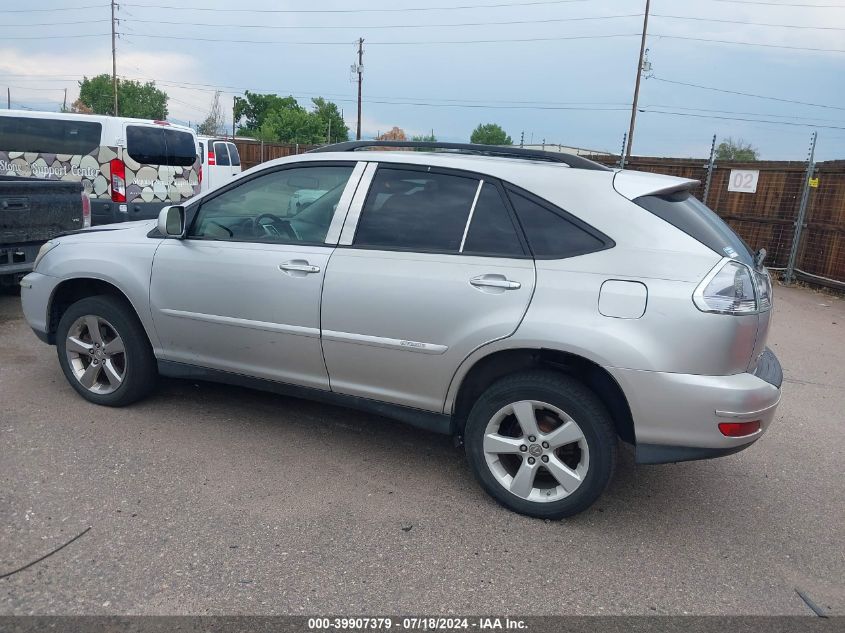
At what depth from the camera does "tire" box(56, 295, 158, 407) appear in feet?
14.5

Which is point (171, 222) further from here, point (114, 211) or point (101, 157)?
point (101, 157)

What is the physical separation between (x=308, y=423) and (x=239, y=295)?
1.04 metres

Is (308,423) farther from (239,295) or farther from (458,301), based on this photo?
(458,301)

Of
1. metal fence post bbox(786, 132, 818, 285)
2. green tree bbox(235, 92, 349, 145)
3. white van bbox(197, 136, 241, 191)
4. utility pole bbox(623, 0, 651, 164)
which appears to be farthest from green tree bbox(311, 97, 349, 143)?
metal fence post bbox(786, 132, 818, 285)

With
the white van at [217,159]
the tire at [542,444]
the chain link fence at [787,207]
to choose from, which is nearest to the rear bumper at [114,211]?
the white van at [217,159]

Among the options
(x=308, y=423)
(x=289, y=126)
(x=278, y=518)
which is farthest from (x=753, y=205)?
(x=289, y=126)

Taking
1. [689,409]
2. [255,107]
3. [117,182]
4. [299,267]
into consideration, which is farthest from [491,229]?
[255,107]

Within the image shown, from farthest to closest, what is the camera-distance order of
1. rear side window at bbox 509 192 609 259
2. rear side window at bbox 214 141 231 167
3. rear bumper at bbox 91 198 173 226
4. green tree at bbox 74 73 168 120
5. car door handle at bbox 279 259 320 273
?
1. green tree at bbox 74 73 168 120
2. rear side window at bbox 214 141 231 167
3. rear bumper at bbox 91 198 173 226
4. car door handle at bbox 279 259 320 273
5. rear side window at bbox 509 192 609 259

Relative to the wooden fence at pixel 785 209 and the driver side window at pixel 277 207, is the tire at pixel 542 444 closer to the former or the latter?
the driver side window at pixel 277 207

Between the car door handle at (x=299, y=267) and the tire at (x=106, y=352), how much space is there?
125 centimetres

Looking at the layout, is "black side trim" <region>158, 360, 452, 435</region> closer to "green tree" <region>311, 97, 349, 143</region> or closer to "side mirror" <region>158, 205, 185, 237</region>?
"side mirror" <region>158, 205, 185, 237</region>

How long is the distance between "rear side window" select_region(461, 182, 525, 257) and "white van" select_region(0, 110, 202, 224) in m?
9.76

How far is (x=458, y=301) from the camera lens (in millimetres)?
3385

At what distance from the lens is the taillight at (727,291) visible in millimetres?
2990
